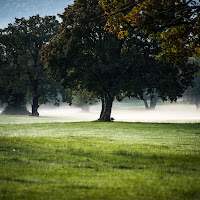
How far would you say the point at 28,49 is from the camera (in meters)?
58.1

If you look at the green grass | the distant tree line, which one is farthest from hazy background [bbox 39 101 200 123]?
the green grass

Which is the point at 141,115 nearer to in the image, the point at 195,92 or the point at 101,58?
the point at 195,92

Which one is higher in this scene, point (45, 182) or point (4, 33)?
point (4, 33)

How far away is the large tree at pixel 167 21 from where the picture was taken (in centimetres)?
1273

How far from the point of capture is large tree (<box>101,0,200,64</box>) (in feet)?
41.8

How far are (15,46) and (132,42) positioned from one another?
108 ft

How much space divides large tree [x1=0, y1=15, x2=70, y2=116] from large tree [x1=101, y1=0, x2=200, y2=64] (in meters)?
43.1

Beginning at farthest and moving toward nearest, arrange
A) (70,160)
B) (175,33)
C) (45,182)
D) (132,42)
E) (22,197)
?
(132,42), (175,33), (70,160), (45,182), (22,197)

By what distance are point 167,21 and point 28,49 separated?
4811cm

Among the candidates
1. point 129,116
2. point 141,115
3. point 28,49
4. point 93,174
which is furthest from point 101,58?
point 141,115

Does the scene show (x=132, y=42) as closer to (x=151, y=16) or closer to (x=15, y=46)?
(x=151, y=16)

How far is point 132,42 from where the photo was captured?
32125mm

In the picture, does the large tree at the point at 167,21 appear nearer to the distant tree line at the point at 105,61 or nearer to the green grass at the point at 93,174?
the green grass at the point at 93,174

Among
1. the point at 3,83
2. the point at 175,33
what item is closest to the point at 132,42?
the point at 175,33
